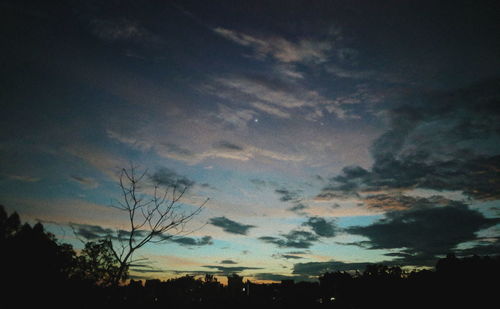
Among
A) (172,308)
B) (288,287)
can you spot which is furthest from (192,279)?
(172,308)

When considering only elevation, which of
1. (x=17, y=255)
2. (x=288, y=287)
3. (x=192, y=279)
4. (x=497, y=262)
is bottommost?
(x=192, y=279)

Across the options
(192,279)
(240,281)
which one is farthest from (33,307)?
(192,279)

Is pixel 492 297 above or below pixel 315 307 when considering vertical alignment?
above

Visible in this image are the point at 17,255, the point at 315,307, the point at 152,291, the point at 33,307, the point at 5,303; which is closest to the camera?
the point at 33,307

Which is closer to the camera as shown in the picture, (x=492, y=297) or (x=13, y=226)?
(x=492, y=297)

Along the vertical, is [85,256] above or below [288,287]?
above

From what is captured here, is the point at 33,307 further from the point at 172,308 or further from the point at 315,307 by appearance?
the point at 315,307

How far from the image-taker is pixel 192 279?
134500mm

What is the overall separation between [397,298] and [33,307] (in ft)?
204

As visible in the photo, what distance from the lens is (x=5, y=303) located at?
23.6 metres

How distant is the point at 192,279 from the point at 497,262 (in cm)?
12644

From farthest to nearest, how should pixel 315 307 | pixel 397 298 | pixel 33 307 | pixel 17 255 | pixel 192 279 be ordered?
pixel 192 279, pixel 397 298, pixel 315 307, pixel 17 255, pixel 33 307

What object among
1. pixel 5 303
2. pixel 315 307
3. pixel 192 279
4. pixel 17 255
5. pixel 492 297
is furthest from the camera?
pixel 192 279

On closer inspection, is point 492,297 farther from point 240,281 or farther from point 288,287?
point 240,281
